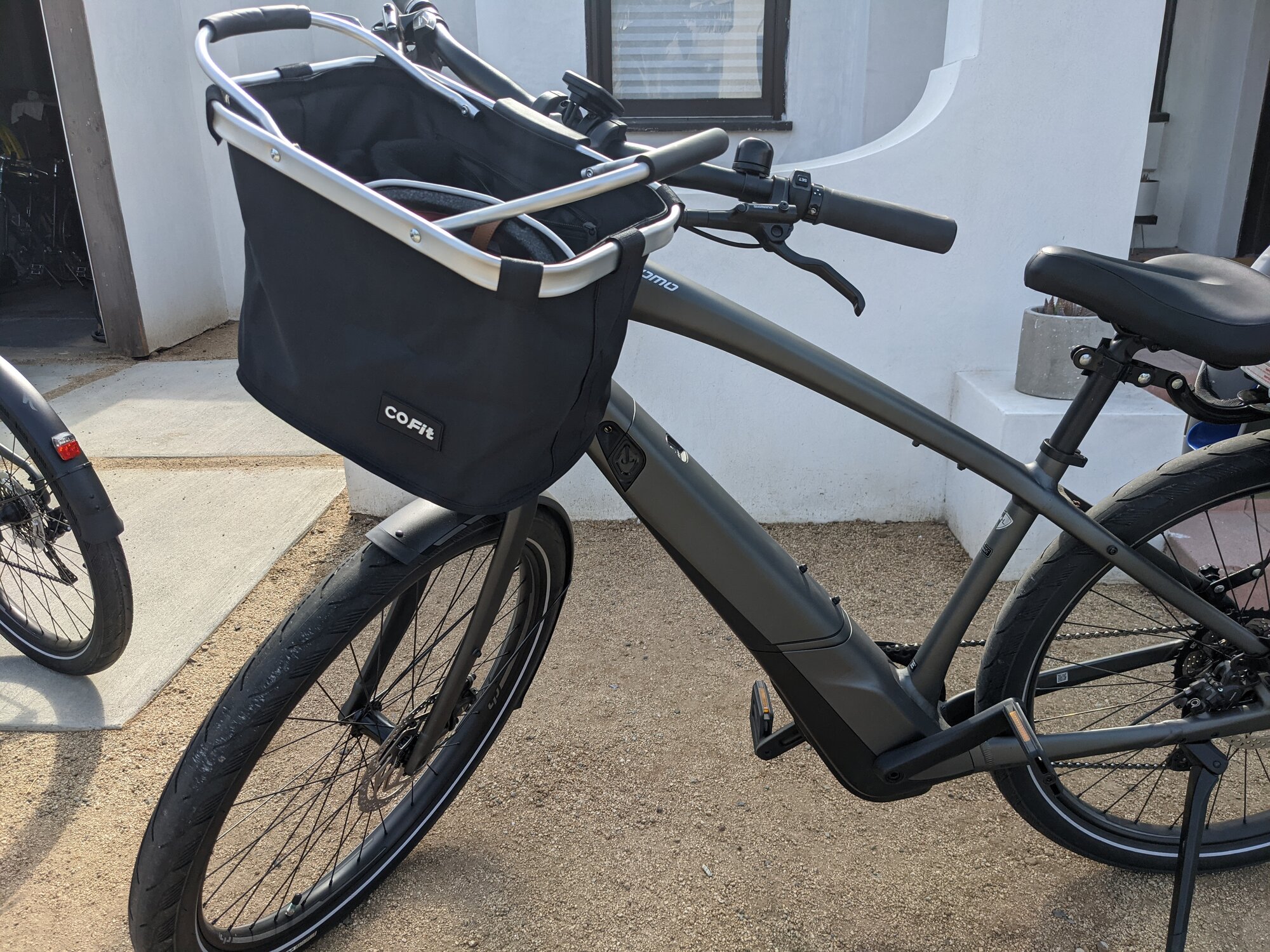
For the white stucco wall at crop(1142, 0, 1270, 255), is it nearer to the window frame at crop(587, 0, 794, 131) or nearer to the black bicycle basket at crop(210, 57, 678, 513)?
the window frame at crop(587, 0, 794, 131)

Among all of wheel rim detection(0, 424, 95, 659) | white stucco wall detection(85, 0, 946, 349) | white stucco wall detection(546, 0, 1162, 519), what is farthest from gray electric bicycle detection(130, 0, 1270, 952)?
white stucco wall detection(85, 0, 946, 349)

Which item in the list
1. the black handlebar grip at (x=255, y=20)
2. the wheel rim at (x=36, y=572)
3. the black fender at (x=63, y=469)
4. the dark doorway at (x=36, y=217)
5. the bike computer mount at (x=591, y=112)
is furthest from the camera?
the dark doorway at (x=36, y=217)

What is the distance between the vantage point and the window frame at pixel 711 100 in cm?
471

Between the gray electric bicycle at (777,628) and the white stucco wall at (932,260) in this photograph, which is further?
the white stucco wall at (932,260)

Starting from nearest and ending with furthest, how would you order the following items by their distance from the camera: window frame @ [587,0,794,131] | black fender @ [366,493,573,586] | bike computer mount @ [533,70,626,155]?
1. bike computer mount @ [533,70,626,155]
2. black fender @ [366,493,573,586]
3. window frame @ [587,0,794,131]

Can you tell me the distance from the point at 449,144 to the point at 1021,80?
7.49 ft

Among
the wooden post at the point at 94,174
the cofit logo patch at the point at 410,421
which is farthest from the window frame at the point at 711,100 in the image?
the cofit logo patch at the point at 410,421

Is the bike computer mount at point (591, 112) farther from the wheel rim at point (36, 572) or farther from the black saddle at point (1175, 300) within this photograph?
the wheel rim at point (36, 572)

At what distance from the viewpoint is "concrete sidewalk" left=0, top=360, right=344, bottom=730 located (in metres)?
2.40

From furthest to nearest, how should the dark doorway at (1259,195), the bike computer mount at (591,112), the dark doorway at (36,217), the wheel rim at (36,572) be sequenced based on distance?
the dark doorway at (36,217) → the dark doorway at (1259,195) → the wheel rim at (36,572) → the bike computer mount at (591,112)

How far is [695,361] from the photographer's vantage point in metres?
3.16

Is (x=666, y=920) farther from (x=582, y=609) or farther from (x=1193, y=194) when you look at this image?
(x=1193, y=194)

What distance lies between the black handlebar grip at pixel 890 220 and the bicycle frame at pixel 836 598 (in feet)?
0.61

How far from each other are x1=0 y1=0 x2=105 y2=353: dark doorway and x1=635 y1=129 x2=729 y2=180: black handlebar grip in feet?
20.4
